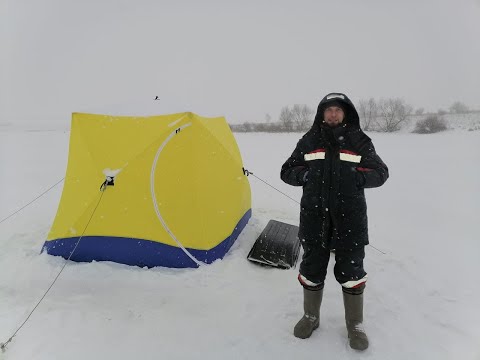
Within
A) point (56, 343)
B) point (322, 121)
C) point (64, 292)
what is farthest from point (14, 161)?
point (322, 121)

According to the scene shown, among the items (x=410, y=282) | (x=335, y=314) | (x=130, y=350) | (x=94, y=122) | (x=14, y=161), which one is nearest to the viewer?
(x=130, y=350)

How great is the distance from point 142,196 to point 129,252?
2.44ft

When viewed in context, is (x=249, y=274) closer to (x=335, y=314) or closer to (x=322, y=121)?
(x=335, y=314)

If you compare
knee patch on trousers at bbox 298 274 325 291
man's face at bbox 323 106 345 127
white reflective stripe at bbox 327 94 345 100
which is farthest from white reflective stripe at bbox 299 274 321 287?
white reflective stripe at bbox 327 94 345 100

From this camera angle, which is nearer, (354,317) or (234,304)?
(354,317)

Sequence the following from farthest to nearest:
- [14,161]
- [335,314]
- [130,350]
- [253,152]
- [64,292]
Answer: [253,152]
[14,161]
[64,292]
[335,314]
[130,350]

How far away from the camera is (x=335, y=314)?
3068 millimetres

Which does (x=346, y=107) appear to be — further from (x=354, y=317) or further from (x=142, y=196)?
(x=142, y=196)

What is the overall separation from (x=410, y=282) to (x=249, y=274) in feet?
6.50

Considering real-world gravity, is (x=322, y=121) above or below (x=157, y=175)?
above

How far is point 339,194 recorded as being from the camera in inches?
99.7

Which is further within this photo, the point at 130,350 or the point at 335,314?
the point at 335,314

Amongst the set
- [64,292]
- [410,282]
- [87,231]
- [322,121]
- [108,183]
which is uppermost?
[322,121]

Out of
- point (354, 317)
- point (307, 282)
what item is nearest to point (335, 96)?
point (307, 282)
